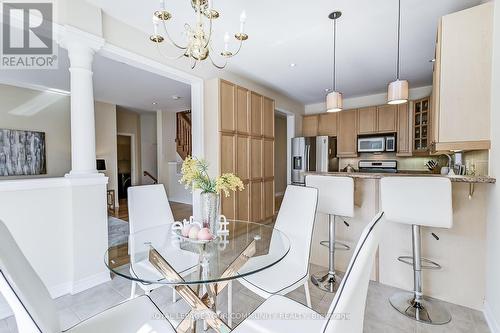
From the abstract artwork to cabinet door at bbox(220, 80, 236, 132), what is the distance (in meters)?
4.07

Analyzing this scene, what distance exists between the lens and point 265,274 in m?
1.58

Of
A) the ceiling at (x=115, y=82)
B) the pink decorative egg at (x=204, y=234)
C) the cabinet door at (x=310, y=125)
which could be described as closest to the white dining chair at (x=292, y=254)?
the pink decorative egg at (x=204, y=234)

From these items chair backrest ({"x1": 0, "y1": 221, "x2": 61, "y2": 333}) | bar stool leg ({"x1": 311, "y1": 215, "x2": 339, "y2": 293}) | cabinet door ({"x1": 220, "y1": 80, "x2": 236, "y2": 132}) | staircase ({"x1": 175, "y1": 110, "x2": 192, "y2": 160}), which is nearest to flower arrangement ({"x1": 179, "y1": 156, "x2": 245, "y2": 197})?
chair backrest ({"x1": 0, "y1": 221, "x2": 61, "y2": 333})

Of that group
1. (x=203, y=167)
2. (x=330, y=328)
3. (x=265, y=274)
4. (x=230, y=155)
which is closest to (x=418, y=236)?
(x=265, y=274)

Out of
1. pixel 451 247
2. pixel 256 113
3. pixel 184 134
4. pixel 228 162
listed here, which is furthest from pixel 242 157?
pixel 184 134

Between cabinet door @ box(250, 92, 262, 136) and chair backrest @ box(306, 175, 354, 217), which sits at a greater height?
cabinet door @ box(250, 92, 262, 136)

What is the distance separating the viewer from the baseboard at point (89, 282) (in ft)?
6.93

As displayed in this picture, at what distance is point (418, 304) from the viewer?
1863mm

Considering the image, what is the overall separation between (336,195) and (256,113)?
7.58 ft

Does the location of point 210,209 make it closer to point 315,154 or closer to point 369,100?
point 315,154

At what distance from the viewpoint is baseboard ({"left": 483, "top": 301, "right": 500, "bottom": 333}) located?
154 cm

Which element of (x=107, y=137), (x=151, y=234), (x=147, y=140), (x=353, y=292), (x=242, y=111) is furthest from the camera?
(x=147, y=140)

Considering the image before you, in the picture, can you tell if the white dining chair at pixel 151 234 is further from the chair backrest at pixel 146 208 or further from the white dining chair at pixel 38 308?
the white dining chair at pixel 38 308

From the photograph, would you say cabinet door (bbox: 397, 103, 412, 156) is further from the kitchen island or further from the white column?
the white column
